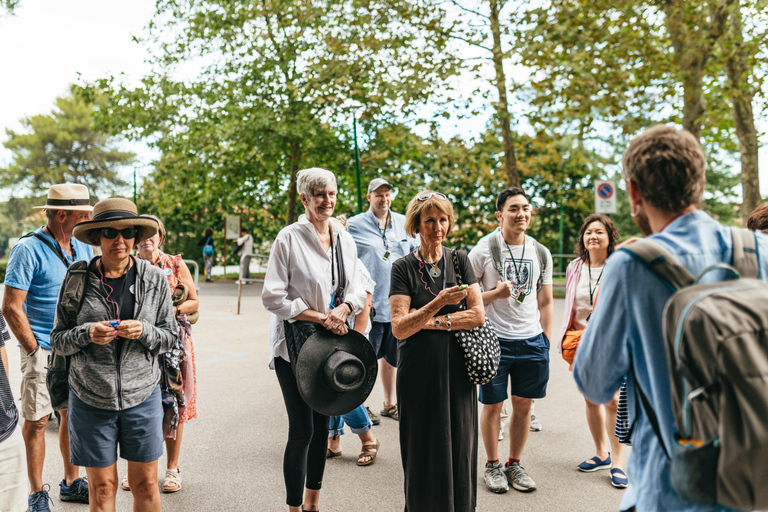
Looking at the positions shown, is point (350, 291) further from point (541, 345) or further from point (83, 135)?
point (83, 135)

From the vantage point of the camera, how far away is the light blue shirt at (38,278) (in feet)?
11.6

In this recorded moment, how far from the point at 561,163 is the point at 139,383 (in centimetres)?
2451

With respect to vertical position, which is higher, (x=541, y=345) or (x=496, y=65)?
(x=496, y=65)

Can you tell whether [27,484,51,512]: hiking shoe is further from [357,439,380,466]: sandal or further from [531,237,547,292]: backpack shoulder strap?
[531,237,547,292]: backpack shoulder strap

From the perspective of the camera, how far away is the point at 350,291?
3660 mm

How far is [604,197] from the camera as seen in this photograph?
15016mm

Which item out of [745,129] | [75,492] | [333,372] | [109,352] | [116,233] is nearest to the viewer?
[109,352]

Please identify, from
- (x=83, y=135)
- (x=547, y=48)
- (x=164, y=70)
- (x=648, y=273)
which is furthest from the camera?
(x=83, y=135)

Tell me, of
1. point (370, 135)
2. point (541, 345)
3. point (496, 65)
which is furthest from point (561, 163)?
point (541, 345)

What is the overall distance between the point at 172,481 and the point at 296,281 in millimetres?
1733

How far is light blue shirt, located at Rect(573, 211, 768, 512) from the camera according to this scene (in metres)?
1.49

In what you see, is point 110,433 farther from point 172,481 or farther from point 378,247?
point 378,247

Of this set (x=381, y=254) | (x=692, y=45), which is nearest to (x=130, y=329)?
(x=381, y=254)

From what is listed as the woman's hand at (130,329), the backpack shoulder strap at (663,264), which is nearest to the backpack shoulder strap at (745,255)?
the backpack shoulder strap at (663,264)
